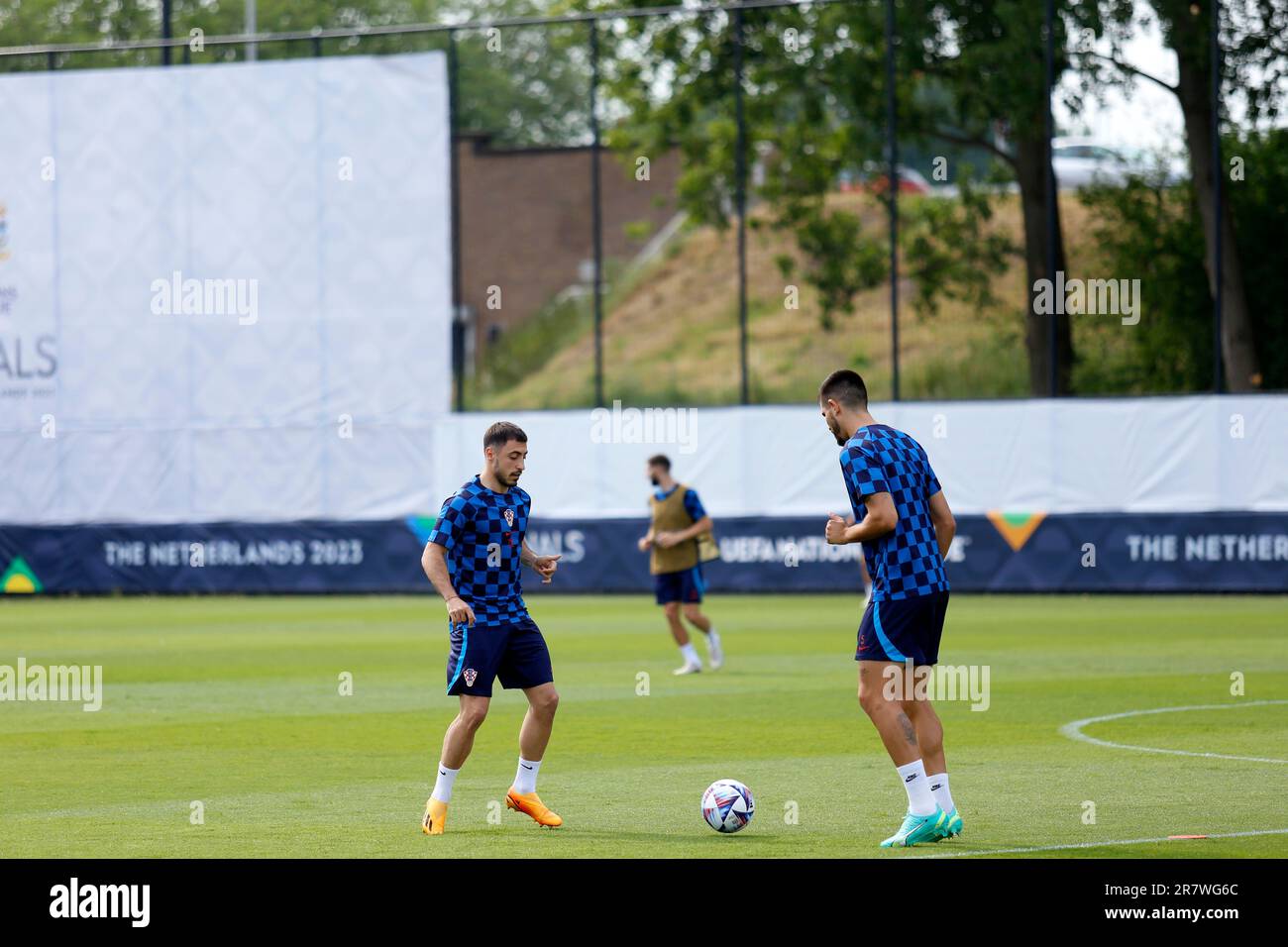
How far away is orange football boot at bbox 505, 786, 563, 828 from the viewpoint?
34.7 ft

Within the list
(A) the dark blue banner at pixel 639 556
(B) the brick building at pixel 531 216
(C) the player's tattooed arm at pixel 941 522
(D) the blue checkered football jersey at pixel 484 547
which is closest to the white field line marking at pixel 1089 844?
(C) the player's tattooed arm at pixel 941 522

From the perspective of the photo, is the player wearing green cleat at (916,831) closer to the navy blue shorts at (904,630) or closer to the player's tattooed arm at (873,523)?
the navy blue shorts at (904,630)

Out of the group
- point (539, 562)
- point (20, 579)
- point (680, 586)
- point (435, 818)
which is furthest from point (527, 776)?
point (20, 579)

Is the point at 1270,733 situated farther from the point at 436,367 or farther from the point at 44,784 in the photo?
the point at 436,367

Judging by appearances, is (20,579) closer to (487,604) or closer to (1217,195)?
(1217,195)

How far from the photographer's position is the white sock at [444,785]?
411 inches

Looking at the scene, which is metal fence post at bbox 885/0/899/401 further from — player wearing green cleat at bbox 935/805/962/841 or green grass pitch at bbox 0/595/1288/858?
player wearing green cleat at bbox 935/805/962/841

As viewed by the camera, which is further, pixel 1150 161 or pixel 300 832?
pixel 1150 161

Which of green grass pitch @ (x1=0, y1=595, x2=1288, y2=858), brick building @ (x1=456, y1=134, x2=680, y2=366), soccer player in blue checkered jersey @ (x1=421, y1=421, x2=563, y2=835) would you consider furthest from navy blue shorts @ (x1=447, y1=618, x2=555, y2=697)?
brick building @ (x1=456, y1=134, x2=680, y2=366)

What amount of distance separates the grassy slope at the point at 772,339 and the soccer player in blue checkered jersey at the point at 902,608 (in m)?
32.5

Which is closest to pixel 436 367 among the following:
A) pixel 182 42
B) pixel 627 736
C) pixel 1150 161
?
pixel 182 42

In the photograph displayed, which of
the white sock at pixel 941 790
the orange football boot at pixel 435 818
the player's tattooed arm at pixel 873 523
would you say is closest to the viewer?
the player's tattooed arm at pixel 873 523

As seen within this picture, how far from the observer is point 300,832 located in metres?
10.4
